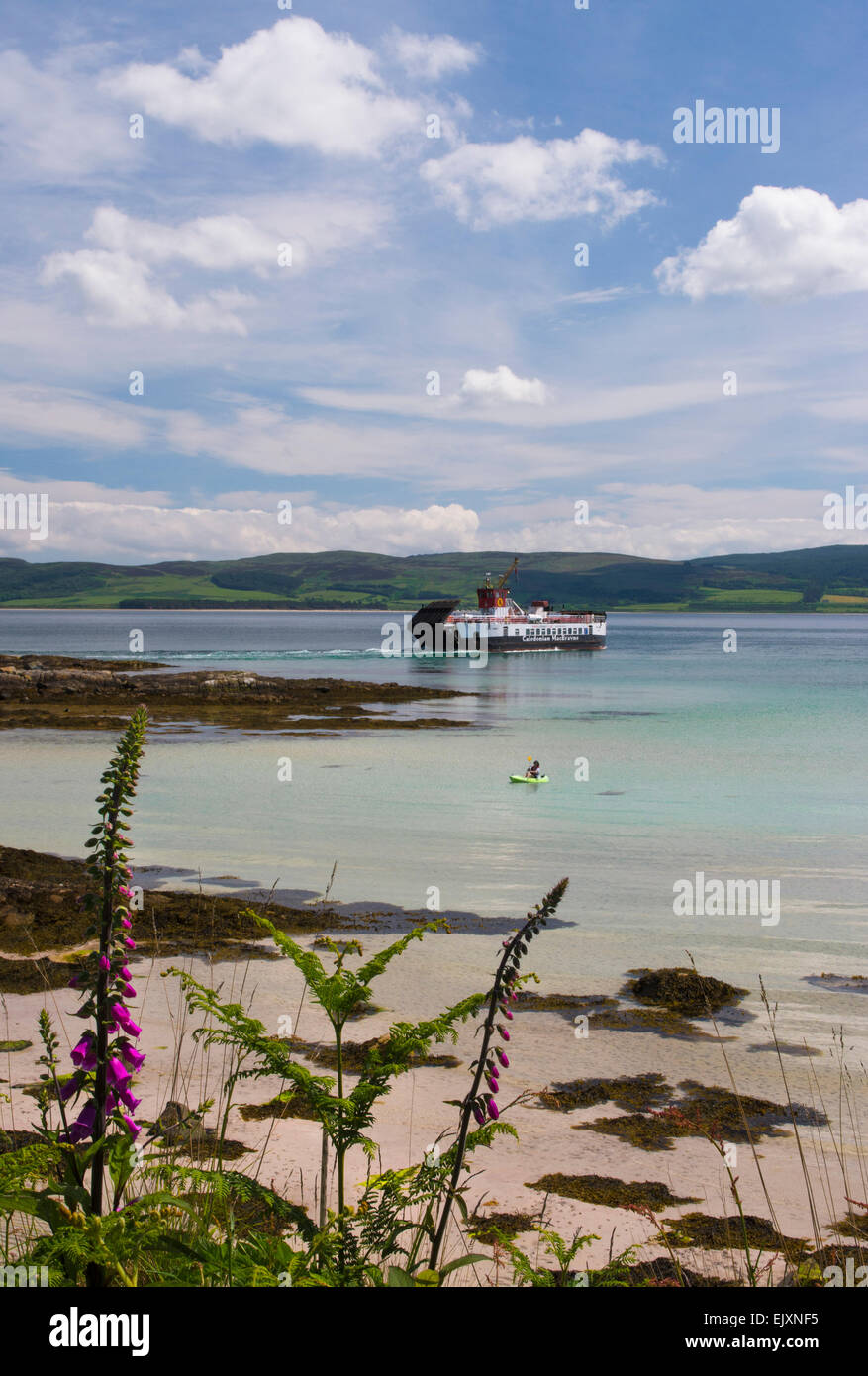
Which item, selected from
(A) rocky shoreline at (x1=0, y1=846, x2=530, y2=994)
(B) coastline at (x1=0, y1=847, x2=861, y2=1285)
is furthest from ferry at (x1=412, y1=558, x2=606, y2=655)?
(B) coastline at (x1=0, y1=847, x2=861, y2=1285)

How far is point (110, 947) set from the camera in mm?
2646

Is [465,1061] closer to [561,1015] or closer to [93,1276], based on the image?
[561,1015]

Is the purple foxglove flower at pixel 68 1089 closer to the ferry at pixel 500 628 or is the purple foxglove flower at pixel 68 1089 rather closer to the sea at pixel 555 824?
the sea at pixel 555 824

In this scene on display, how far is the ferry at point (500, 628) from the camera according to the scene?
11656cm

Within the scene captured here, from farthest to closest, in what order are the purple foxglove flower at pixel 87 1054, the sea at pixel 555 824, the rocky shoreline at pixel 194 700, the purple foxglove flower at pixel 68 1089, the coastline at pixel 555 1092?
1. the rocky shoreline at pixel 194 700
2. the sea at pixel 555 824
3. the coastline at pixel 555 1092
4. the purple foxglove flower at pixel 68 1089
5. the purple foxglove flower at pixel 87 1054

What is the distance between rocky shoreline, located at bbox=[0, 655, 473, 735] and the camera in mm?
43438

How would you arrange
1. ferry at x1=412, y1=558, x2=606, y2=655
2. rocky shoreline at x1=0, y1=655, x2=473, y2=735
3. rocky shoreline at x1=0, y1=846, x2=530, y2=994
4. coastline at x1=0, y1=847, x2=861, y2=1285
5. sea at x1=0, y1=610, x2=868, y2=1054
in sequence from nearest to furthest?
coastline at x1=0, y1=847, x2=861, y2=1285 → rocky shoreline at x1=0, y1=846, x2=530, y2=994 → sea at x1=0, y1=610, x2=868, y2=1054 → rocky shoreline at x1=0, y1=655, x2=473, y2=735 → ferry at x1=412, y1=558, x2=606, y2=655

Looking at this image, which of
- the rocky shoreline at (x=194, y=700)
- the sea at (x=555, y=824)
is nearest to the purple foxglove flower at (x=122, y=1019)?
the sea at (x=555, y=824)

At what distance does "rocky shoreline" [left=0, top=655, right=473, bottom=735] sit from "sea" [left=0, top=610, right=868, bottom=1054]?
9.56 feet

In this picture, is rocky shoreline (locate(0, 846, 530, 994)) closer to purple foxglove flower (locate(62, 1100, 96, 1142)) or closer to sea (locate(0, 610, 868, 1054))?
sea (locate(0, 610, 868, 1054))

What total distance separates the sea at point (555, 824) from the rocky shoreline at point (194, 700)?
9.56 feet

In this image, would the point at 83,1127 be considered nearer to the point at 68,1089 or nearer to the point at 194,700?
the point at 68,1089

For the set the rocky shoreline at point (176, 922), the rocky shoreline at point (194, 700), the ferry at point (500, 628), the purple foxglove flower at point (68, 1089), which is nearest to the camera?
the purple foxglove flower at point (68, 1089)

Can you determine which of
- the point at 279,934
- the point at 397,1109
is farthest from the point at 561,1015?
the point at 279,934
